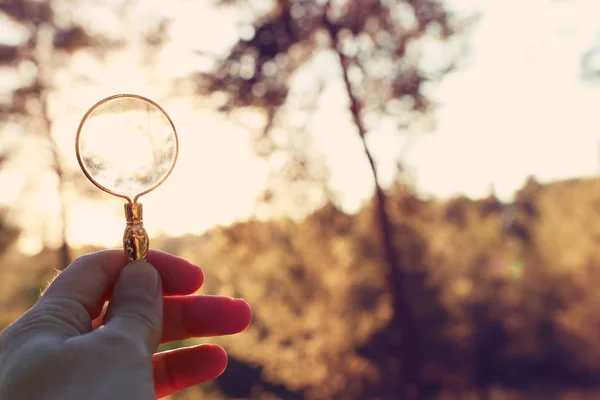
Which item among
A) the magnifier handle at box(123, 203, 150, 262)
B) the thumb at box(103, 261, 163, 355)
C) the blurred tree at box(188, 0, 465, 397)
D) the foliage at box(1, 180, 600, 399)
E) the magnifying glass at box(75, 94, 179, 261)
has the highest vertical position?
the blurred tree at box(188, 0, 465, 397)

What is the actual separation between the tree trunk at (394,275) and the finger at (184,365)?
14.0ft

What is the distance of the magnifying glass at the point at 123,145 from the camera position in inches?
60.1

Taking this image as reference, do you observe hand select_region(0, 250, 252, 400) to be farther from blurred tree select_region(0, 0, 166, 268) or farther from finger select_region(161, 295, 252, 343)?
blurred tree select_region(0, 0, 166, 268)

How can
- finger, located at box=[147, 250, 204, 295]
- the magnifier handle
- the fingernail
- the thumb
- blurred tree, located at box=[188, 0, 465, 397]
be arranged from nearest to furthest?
the thumb, the fingernail, the magnifier handle, finger, located at box=[147, 250, 204, 295], blurred tree, located at box=[188, 0, 465, 397]

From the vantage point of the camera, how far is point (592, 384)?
36.3ft

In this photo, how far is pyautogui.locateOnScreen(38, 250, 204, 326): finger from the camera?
127 centimetres

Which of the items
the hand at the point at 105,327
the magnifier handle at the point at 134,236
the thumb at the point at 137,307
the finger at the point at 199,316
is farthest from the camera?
the finger at the point at 199,316

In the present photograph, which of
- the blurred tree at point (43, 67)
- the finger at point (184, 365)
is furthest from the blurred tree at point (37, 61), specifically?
the finger at point (184, 365)

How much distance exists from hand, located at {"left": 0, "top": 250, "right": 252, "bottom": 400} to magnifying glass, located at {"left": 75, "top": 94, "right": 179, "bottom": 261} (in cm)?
22

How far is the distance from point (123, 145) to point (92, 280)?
0.41 m

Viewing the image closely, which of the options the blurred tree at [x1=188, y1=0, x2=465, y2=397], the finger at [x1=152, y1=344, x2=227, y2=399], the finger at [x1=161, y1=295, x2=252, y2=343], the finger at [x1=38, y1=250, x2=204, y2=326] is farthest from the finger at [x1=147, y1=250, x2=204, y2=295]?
the blurred tree at [x1=188, y1=0, x2=465, y2=397]

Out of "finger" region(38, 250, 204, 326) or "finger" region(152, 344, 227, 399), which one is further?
"finger" region(152, 344, 227, 399)

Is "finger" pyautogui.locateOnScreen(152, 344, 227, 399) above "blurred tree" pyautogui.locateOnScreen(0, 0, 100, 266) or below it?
below

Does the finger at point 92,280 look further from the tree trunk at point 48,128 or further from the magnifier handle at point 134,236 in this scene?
the tree trunk at point 48,128
